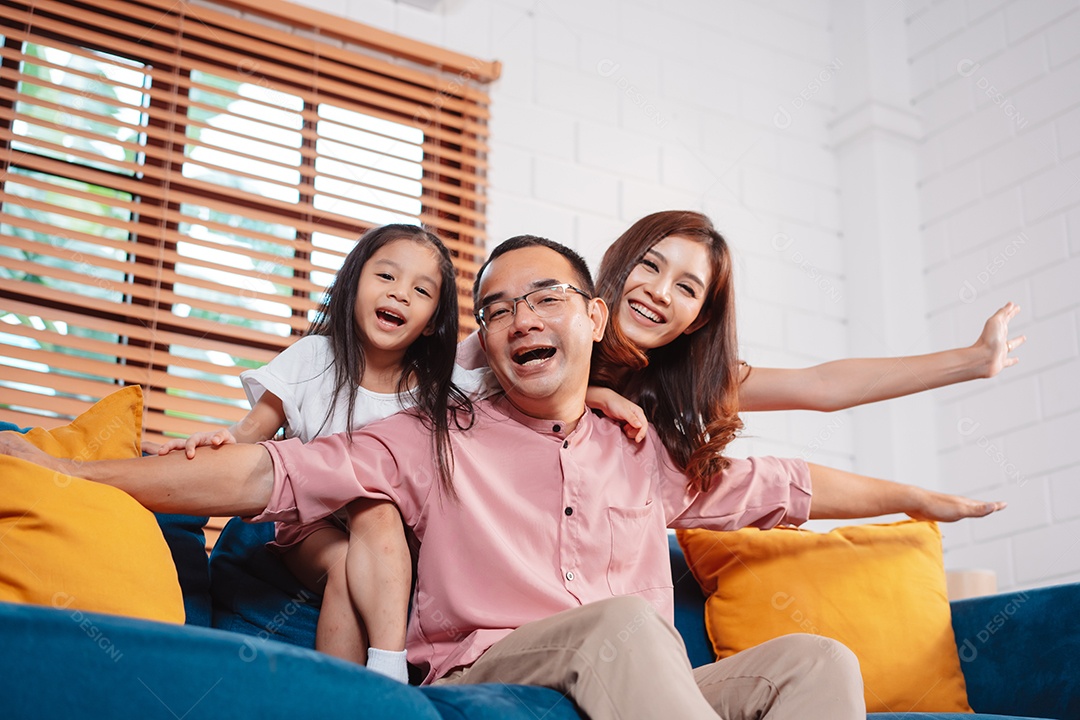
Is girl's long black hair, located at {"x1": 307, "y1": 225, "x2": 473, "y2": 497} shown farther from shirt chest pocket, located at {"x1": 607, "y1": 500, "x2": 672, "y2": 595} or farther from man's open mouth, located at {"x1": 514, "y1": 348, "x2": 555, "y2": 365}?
shirt chest pocket, located at {"x1": 607, "y1": 500, "x2": 672, "y2": 595}

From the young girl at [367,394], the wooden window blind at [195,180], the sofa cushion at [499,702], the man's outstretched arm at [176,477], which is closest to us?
the sofa cushion at [499,702]

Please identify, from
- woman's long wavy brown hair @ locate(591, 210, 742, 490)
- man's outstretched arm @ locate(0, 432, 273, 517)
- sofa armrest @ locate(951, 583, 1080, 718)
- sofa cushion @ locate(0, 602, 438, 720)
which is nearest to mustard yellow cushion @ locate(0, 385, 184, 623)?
man's outstretched arm @ locate(0, 432, 273, 517)

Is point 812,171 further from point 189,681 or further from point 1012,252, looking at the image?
point 189,681

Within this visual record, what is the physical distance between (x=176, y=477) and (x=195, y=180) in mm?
1552

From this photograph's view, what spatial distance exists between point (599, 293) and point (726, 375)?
11.5 inches

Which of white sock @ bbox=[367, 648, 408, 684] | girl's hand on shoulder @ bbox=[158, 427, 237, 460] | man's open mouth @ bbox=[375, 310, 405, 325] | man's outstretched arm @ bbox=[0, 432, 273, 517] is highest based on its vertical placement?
man's open mouth @ bbox=[375, 310, 405, 325]

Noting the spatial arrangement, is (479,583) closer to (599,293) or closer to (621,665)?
(621,665)

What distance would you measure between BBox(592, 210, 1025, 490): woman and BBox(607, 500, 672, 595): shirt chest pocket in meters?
0.24

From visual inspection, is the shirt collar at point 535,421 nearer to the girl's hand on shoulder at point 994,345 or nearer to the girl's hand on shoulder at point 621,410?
the girl's hand on shoulder at point 621,410

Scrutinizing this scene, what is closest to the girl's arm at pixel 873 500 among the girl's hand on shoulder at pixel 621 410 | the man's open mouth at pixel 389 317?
the girl's hand on shoulder at pixel 621 410

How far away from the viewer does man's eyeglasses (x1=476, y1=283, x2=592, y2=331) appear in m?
1.84

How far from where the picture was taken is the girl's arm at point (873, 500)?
2.07 meters

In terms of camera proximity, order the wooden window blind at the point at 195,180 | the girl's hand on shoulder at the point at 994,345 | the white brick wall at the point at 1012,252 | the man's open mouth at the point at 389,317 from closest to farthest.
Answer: the man's open mouth at the point at 389,317, the girl's hand on shoulder at the point at 994,345, the wooden window blind at the point at 195,180, the white brick wall at the point at 1012,252

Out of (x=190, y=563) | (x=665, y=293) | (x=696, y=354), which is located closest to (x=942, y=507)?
(x=696, y=354)
